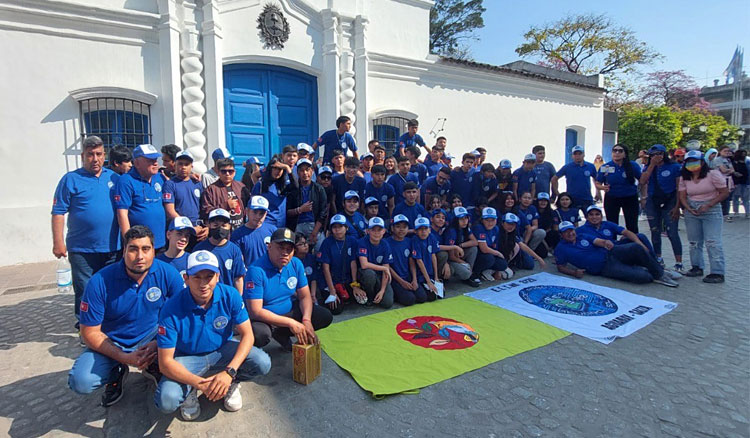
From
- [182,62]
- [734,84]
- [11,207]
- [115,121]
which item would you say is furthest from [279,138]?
[734,84]

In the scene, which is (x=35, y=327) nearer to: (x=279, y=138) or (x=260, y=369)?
(x=260, y=369)

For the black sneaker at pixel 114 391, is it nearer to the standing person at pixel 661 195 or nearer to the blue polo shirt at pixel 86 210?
the blue polo shirt at pixel 86 210

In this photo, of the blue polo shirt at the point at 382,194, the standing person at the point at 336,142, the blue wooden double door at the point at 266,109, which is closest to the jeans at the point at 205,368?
the blue polo shirt at the point at 382,194

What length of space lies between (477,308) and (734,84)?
57.4 meters

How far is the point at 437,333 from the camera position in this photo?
4.08 m

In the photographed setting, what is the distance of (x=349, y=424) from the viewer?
268 cm

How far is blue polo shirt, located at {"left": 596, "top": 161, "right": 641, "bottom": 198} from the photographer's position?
21.4 ft

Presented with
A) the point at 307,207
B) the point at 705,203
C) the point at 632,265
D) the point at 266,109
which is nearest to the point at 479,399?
the point at 307,207

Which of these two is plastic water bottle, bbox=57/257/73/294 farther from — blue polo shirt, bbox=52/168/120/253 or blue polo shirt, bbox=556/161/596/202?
blue polo shirt, bbox=556/161/596/202

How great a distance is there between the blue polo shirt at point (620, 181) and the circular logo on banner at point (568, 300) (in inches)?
85.3

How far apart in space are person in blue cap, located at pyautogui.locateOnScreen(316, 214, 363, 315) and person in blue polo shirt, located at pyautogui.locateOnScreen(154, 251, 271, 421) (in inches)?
71.4

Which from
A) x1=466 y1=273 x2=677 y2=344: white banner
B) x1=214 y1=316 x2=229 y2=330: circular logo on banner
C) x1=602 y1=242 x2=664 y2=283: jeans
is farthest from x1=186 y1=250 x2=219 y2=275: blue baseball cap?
x1=602 y1=242 x2=664 y2=283: jeans

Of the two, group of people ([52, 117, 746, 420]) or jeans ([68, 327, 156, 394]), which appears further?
group of people ([52, 117, 746, 420])

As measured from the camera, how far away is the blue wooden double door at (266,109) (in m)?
8.19
